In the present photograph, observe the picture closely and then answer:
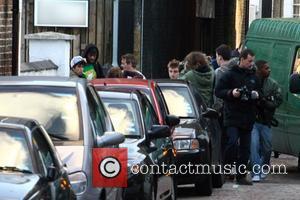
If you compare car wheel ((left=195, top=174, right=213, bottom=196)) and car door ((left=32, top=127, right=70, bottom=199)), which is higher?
car door ((left=32, top=127, right=70, bottom=199))

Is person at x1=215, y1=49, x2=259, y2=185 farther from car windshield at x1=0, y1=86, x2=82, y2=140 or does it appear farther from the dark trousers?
car windshield at x1=0, y1=86, x2=82, y2=140

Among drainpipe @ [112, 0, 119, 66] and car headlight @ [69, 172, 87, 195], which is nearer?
car headlight @ [69, 172, 87, 195]

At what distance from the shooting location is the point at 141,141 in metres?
11.4

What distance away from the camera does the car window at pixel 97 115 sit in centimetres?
1003

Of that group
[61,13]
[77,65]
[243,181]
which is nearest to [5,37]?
[77,65]

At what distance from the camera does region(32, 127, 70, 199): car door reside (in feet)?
25.7

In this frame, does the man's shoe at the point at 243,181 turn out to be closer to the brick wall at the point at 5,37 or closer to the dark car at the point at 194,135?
the dark car at the point at 194,135

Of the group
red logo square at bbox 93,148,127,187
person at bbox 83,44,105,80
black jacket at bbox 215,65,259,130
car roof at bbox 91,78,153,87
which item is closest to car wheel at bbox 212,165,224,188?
black jacket at bbox 215,65,259,130

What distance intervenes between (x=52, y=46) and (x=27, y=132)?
13109 mm

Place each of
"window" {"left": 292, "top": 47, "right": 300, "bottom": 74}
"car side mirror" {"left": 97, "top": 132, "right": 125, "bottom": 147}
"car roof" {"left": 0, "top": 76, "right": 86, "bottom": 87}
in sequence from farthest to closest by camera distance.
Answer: "window" {"left": 292, "top": 47, "right": 300, "bottom": 74}, "car roof" {"left": 0, "top": 76, "right": 86, "bottom": 87}, "car side mirror" {"left": 97, "top": 132, "right": 125, "bottom": 147}

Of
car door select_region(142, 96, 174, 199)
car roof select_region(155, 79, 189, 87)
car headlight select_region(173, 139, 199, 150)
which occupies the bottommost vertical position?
car headlight select_region(173, 139, 199, 150)

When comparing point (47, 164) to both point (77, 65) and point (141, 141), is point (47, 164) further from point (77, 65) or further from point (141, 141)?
point (77, 65)

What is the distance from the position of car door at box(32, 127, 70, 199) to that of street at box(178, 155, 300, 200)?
6287 mm

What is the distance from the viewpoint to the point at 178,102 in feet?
51.5
